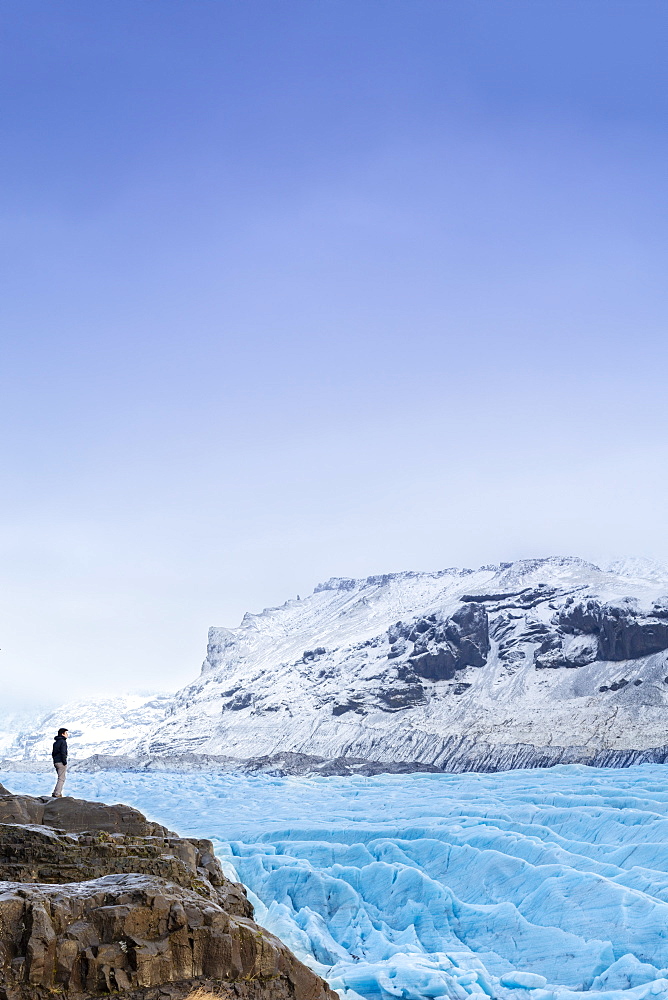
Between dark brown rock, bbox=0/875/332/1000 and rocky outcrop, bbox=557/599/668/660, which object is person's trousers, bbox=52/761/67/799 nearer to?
dark brown rock, bbox=0/875/332/1000

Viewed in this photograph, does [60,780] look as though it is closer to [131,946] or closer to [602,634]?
[131,946]

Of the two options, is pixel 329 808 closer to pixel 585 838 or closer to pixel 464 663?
pixel 585 838

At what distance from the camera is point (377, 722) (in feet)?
257

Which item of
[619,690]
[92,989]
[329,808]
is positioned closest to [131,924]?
[92,989]

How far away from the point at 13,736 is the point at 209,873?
14996cm

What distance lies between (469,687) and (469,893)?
63722 mm

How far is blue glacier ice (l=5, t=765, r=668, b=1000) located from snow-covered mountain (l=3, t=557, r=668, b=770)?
3510 centimetres

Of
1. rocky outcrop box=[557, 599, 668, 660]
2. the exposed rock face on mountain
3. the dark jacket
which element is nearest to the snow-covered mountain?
rocky outcrop box=[557, 599, 668, 660]

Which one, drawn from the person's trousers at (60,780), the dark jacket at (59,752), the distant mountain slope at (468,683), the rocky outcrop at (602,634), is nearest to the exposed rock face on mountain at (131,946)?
the person's trousers at (60,780)

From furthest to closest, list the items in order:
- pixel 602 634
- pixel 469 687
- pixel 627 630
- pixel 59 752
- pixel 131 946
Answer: pixel 469 687, pixel 602 634, pixel 627 630, pixel 59 752, pixel 131 946

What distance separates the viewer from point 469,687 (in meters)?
81.3

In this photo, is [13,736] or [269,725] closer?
[269,725]

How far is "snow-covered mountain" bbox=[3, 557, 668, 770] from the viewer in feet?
213

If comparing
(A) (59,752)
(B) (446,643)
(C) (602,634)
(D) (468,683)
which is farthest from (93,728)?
(A) (59,752)
